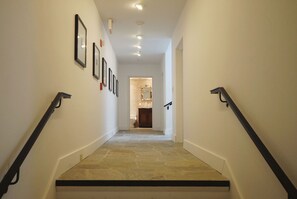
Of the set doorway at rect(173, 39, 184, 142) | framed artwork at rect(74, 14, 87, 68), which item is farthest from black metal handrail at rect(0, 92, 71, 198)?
doorway at rect(173, 39, 184, 142)

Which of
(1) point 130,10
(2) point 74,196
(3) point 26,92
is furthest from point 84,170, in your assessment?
(1) point 130,10

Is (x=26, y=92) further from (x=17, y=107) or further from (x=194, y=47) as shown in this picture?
(x=194, y=47)

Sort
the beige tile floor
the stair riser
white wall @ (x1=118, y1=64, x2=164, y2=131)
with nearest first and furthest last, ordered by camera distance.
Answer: the stair riser → the beige tile floor → white wall @ (x1=118, y1=64, x2=164, y2=131)

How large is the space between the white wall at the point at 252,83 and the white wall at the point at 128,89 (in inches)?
256

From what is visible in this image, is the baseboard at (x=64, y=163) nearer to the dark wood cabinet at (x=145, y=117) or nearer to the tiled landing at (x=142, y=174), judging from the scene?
the tiled landing at (x=142, y=174)

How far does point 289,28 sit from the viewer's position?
1299mm

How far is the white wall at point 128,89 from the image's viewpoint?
9.62m

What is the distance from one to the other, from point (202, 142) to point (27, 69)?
2236 mm

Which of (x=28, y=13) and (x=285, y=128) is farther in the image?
(x=28, y=13)

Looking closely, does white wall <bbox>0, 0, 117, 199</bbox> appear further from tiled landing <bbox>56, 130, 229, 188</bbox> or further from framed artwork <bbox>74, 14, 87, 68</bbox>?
tiled landing <bbox>56, 130, 229, 188</bbox>

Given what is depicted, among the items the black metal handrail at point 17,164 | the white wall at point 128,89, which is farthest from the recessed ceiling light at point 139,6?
the white wall at point 128,89

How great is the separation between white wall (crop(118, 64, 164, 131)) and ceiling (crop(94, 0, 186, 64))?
1968mm

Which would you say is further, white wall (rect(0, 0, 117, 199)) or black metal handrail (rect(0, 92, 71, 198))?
white wall (rect(0, 0, 117, 199))

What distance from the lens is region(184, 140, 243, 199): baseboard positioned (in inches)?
77.2
